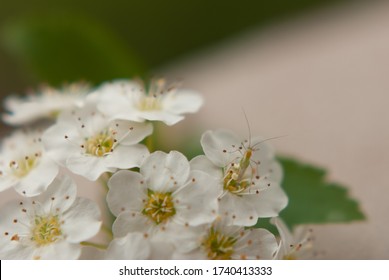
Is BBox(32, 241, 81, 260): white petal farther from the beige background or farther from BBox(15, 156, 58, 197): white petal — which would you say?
the beige background

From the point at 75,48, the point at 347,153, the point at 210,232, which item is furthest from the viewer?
the point at 75,48

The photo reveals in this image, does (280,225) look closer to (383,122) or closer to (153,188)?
(153,188)

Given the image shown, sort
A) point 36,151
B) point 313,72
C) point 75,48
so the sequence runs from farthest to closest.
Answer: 1. point 313,72
2. point 75,48
3. point 36,151

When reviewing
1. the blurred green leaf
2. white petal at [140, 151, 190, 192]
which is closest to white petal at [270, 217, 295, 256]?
white petal at [140, 151, 190, 192]

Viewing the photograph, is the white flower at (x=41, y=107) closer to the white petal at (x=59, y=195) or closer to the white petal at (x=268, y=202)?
the white petal at (x=59, y=195)

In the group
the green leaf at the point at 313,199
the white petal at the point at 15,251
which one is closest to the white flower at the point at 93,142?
the white petal at the point at 15,251

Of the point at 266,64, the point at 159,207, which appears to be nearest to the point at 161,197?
the point at 159,207
